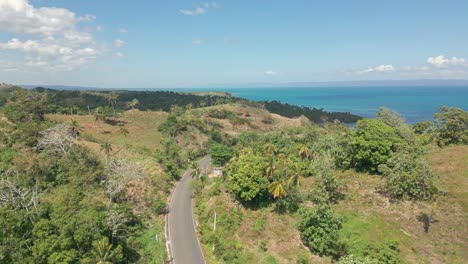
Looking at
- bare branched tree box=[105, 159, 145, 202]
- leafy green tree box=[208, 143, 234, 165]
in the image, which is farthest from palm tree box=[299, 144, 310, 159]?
bare branched tree box=[105, 159, 145, 202]

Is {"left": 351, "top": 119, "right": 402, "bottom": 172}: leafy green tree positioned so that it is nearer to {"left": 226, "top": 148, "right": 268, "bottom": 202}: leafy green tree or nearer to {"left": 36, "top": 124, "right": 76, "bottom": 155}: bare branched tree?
{"left": 226, "top": 148, "right": 268, "bottom": 202}: leafy green tree

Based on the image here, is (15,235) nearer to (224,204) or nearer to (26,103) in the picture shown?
(224,204)

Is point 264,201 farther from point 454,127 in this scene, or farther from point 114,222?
point 454,127

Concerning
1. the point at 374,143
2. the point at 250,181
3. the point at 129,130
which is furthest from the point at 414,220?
the point at 129,130

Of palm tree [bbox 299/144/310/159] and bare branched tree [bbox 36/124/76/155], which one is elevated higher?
bare branched tree [bbox 36/124/76/155]

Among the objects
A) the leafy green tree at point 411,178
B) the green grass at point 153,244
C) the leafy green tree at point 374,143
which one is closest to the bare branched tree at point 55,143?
the green grass at point 153,244

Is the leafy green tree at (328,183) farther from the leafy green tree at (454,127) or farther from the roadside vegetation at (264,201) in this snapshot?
the leafy green tree at (454,127)
